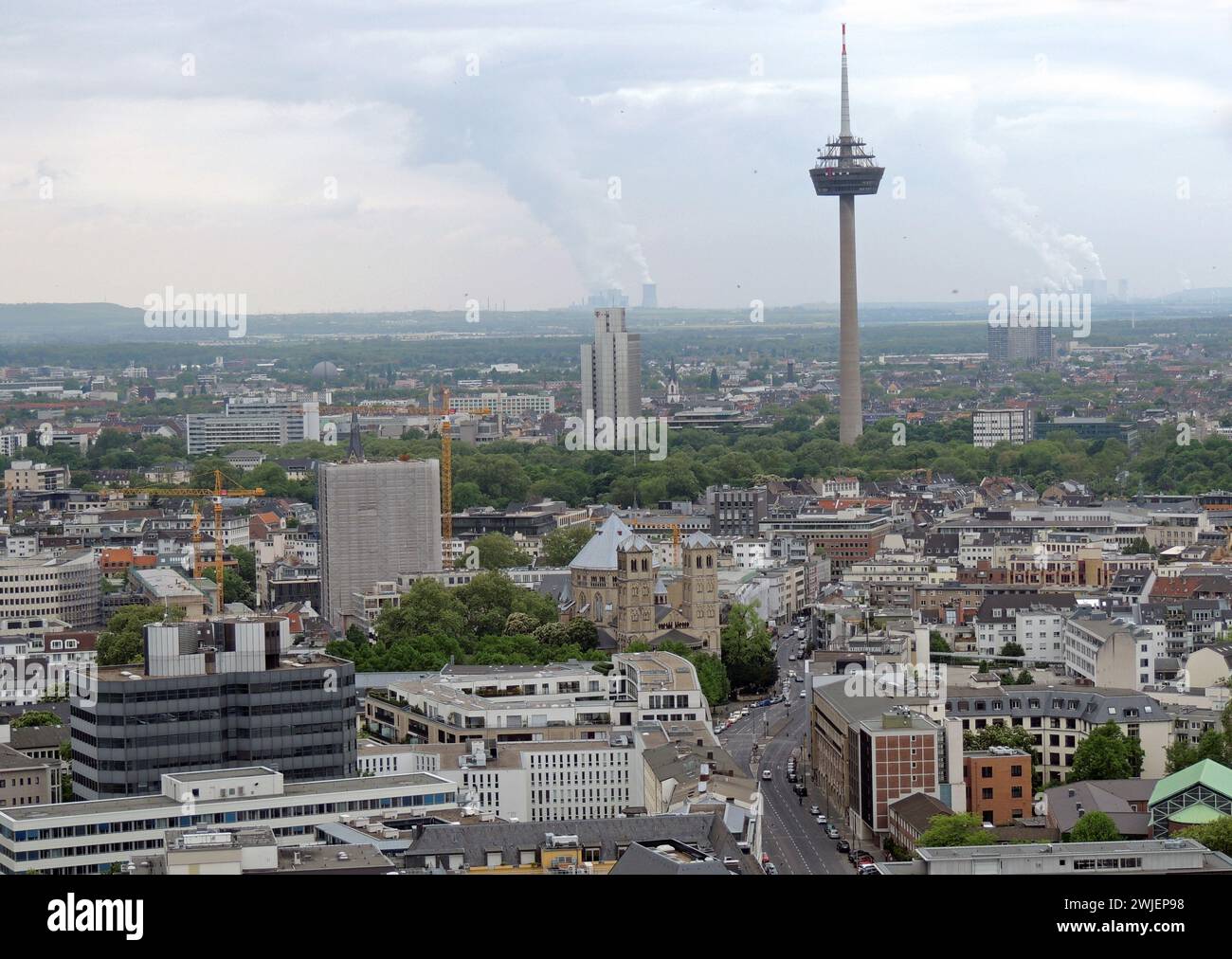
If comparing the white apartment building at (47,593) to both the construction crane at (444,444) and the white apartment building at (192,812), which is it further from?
the white apartment building at (192,812)

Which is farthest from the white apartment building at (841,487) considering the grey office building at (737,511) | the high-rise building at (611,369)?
the high-rise building at (611,369)

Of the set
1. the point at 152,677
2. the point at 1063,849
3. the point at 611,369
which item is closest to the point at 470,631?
the point at 152,677

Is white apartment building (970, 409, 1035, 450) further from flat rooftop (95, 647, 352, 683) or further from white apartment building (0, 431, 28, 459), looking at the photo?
flat rooftop (95, 647, 352, 683)

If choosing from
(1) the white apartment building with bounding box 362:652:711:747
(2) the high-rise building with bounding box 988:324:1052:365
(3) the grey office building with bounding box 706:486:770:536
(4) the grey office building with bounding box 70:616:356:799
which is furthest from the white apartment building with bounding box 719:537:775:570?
(2) the high-rise building with bounding box 988:324:1052:365

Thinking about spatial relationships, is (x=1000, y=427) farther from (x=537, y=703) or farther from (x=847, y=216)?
(x=537, y=703)
